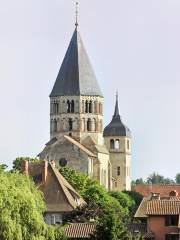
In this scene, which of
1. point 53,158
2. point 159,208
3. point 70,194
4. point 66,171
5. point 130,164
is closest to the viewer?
point 159,208

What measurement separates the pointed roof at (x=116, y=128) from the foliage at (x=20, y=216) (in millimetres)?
92222

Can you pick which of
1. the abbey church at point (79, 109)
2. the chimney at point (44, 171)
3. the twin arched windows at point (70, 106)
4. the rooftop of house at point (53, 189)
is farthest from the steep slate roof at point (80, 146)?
the chimney at point (44, 171)

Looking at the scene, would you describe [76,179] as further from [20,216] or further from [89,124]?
[20,216]

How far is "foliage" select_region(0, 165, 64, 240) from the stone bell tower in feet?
243

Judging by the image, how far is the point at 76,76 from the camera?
6599 inches

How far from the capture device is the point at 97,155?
539 ft

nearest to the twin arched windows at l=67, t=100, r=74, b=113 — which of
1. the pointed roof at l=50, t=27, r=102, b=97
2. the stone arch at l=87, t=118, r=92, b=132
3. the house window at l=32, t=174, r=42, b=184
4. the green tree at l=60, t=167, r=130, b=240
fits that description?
the pointed roof at l=50, t=27, r=102, b=97

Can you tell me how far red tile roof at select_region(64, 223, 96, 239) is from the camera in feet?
303

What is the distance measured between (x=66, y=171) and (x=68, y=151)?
20186mm

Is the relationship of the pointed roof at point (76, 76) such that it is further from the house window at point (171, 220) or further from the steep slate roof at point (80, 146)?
the house window at point (171, 220)

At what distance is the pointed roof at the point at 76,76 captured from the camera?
167250mm

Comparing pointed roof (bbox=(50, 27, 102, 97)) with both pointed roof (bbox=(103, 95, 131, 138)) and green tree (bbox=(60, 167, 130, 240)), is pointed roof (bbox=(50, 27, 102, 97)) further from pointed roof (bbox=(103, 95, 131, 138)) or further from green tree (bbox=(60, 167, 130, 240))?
pointed roof (bbox=(103, 95, 131, 138))

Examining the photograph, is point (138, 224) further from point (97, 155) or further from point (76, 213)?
point (97, 155)

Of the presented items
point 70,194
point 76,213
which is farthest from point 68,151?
point 76,213
